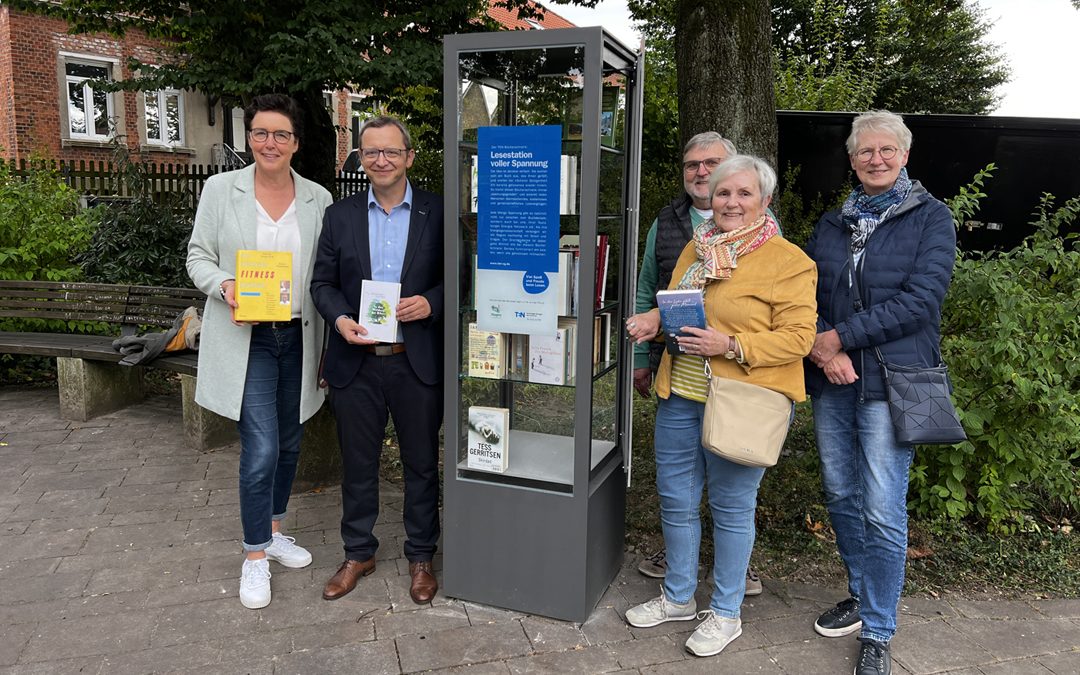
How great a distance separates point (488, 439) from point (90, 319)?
4562 mm

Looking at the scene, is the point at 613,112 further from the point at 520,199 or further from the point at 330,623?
the point at 330,623

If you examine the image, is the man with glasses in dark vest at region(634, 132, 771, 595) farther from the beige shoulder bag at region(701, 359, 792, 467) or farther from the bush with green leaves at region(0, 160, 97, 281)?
the bush with green leaves at region(0, 160, 97, 281)

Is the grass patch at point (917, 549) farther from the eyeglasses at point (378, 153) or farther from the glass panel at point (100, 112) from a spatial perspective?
the glass panel at point (100, 112)

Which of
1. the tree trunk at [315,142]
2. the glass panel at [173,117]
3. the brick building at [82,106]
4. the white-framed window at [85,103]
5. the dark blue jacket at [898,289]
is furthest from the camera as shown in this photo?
the glass panel at [173,117]

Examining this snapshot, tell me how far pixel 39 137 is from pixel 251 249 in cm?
1805

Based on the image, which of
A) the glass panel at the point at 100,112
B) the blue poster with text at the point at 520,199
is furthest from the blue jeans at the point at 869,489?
the glass panel at the point at 100,112

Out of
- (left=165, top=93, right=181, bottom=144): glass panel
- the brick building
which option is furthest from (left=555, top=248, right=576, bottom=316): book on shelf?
(left=165, top=93, right=181, bottom=144): glass panel

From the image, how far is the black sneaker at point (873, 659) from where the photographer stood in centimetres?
295

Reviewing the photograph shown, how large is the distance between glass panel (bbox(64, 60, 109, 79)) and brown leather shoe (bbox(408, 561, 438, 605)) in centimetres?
1897

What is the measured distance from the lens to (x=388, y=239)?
132 inches

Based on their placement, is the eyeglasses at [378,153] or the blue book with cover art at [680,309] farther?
the eyeglasses at [378,153]

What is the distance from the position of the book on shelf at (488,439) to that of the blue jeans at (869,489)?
4.21 ft

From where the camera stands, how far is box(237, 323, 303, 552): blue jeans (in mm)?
3434

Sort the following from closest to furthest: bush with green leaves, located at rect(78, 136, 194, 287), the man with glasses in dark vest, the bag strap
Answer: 1. the bag strap
2. the man with glasses in dark vest
3. bush with green leaves, located at rect(78, 136, 194, 287)
